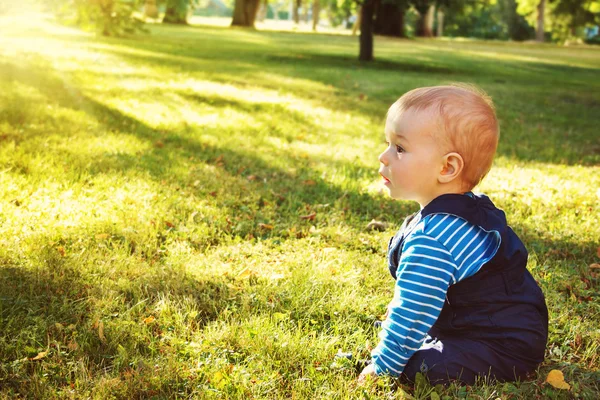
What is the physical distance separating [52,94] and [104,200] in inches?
157

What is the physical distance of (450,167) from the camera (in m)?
2.21

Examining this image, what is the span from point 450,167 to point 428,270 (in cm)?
43

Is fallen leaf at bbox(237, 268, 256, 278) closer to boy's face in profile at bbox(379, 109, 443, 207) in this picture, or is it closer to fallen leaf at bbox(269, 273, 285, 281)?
fallen leaf at bbox(269, 273, 285, 281)

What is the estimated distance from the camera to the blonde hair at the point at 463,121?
6.97ft

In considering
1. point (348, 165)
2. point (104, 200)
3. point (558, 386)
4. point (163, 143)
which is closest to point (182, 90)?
point (163, 143)

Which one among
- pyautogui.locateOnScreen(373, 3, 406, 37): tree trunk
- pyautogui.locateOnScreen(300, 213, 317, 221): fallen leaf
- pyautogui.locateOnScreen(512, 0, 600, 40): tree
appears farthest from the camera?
pyautogui.locateOnScreen(512, 0, 600, 40): tree

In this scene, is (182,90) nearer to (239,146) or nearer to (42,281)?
(239,146)

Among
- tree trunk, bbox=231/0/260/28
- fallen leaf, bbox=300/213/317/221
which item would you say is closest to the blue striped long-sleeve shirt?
fallen leaf, bbox=300/213/317/221

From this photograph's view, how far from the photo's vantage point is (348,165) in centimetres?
558

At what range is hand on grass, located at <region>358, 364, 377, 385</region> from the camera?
→ 2.27 meters

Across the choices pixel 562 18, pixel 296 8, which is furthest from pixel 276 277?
pixel 296 8

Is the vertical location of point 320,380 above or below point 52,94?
below

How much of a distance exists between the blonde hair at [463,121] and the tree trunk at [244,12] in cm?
3891

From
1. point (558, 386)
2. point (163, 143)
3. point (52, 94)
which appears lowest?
point (558, 386)
